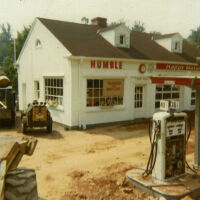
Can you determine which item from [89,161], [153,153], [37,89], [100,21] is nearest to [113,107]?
[37,89]

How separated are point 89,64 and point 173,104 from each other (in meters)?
8.31

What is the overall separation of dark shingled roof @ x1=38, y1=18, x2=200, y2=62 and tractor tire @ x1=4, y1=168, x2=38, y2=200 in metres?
9.03

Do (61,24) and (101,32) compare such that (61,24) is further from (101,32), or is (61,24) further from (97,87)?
(97,87)

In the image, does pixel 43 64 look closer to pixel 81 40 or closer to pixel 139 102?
pixel 81 40

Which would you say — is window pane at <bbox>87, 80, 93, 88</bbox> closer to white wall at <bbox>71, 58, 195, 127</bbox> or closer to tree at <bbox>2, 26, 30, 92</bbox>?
white wall at <bbox>71, 58, 195, 127</bbox>

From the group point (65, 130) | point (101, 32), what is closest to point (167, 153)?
point (65, 130)

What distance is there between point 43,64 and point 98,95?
15.0 ft

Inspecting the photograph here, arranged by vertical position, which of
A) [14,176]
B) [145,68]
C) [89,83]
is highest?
[145,68]

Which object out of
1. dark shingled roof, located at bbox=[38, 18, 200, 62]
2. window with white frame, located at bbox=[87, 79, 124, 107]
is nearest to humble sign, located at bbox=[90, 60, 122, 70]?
dark shingled roof, located at bbox=[38, 18, 200, 62]

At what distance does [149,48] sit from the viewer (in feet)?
57.6

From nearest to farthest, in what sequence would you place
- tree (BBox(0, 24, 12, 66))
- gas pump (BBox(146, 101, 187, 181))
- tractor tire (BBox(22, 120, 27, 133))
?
gas pump (BBox(146, 101, 187, 181)), tractor tire (BBox(22, 120, 27, 133)), tree (BBox(0, 24, 12, 66))

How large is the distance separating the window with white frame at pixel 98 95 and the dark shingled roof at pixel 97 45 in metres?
1.50

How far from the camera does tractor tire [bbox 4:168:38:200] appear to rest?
3.33 m

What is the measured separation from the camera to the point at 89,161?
741 centimetres
